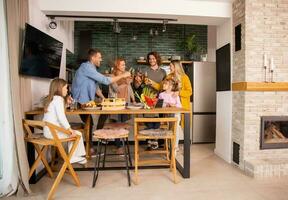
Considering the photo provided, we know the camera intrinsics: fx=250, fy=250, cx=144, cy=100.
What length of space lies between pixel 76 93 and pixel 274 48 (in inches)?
115

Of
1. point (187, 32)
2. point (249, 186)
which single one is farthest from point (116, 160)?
point (187, 32)

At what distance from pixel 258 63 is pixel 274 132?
108cm

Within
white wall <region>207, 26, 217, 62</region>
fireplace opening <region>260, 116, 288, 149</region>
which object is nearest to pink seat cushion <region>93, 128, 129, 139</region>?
fireplace opening <region>260, 116, 288, 149</region>

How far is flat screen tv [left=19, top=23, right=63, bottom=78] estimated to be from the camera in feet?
9.79

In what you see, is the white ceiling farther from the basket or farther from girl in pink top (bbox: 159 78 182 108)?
the basket

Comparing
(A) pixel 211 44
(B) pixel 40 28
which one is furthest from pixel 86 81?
(A) pixel 211 44

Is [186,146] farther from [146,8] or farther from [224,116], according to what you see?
[146,8]

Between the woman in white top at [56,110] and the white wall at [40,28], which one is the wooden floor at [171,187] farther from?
the white wall at [40,28]

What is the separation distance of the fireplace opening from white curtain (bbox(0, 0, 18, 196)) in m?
3.21

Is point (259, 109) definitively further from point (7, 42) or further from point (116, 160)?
point (7, 42)

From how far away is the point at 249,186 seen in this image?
297cm

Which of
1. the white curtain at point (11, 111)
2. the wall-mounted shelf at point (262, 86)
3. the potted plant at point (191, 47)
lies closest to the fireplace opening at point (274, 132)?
the wall-mounted shelf at point (262, 86)

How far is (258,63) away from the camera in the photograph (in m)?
3.52

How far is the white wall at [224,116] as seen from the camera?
395 centimetres
